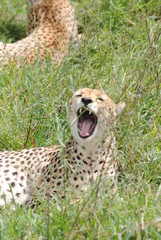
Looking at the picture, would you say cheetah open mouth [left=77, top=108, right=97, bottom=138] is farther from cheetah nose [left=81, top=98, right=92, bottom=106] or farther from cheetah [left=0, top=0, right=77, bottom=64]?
cheetah [left=0, top=0, right=77, bottom=64]

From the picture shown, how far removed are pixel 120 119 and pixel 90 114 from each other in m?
0.35

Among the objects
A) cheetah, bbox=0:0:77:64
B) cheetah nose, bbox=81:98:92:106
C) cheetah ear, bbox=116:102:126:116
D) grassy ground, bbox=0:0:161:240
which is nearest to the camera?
grassy ground, bbox=0:0:161:240

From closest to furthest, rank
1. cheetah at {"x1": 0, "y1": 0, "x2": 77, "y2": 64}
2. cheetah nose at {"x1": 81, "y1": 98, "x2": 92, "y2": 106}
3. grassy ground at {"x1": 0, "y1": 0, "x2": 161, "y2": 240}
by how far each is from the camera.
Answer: grassy ground at {"x1": 0, "y1": 0, "x2": 161, "y2": 240} → cheetah nose at {"x1": 81, "y1": 98, "x2": 92, "y2": 106} → cheetah at {"x1": 0, "y1": 0, "x2": 77, "y2": 64}

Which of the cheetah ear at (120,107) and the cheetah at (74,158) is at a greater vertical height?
the cheetah ear at (120,107)

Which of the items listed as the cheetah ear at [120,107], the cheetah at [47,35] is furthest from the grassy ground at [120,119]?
the cheetah at [47,35]

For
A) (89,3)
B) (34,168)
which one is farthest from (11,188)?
(89,3)

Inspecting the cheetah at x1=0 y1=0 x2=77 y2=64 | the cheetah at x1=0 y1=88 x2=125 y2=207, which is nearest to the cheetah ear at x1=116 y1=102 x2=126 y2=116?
the cheetah at x1=0 y1=88 x2=125 y2=207

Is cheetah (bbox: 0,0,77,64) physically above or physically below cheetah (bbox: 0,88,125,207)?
above

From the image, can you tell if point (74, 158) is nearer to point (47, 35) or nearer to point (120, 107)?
point (120, 107)

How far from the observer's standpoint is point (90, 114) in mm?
3918

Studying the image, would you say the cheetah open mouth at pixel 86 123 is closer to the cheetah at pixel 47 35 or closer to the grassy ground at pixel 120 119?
the grassy ground at pixel 120 119

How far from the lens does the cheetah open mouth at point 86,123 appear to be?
3.91m

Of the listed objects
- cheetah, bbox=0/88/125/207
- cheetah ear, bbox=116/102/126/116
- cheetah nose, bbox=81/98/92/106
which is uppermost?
cheetah nose, bbox=81/98/92/106

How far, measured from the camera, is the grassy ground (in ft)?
10.9
